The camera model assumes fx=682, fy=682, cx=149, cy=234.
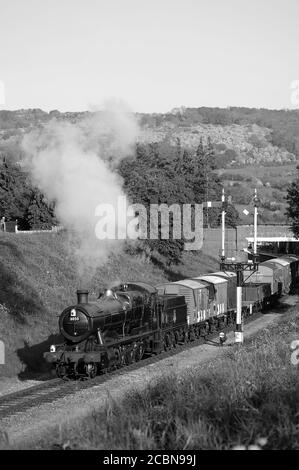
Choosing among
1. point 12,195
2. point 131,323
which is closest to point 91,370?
point 131,323

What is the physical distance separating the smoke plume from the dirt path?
38.6 ft

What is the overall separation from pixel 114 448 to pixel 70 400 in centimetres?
1109

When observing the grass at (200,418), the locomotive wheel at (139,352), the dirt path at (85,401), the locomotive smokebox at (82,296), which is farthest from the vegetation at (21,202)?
the grass at (200,418)

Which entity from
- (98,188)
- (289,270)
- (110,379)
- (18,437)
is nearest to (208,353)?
(110,379)

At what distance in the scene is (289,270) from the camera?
237 feet

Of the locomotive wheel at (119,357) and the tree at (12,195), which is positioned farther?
the tree at (12,195)

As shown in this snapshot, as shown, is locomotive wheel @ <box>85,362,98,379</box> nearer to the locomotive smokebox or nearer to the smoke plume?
the locomotive smokebox

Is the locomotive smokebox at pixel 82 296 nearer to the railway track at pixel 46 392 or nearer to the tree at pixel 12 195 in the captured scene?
the railway track at pixel 46 392

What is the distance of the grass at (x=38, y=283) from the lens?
1330 inches

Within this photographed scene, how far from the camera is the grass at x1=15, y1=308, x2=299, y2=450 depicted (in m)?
13.2

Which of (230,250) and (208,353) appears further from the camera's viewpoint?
(230,250)

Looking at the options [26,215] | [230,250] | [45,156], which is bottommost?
[230,250]

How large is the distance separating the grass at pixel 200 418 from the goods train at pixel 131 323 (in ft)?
25.8

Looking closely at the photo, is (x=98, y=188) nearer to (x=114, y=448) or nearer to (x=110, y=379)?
(x=110, y=379)
